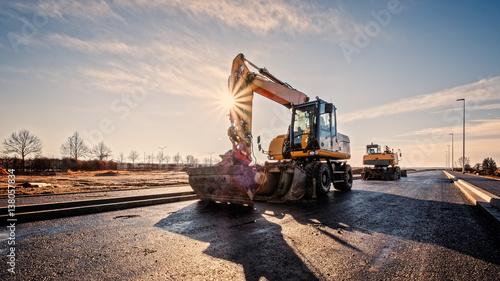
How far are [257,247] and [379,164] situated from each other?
2022 cm

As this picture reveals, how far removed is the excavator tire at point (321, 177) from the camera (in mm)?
9250

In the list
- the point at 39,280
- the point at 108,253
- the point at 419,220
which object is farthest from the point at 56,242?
the point at 419,220

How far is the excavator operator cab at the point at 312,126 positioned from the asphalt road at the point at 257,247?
4240mm

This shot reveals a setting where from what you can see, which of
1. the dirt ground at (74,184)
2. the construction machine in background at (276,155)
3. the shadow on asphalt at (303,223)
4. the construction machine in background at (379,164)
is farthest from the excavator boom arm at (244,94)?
the construction machine in background at (379,164)

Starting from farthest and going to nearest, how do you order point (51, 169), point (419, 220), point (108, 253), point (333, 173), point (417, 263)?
point (51, 169), point (333, 173), point (419, 220), point (108, 253), point (417, 263)

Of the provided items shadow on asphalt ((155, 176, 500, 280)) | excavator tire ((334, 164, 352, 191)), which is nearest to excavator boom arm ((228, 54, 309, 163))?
shadow on asphalt ((155, 176, 500, 280))

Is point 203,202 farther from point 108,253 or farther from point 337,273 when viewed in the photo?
point 337,273

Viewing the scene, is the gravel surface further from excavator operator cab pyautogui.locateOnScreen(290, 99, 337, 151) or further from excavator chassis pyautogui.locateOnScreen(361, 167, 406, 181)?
excavator operator cab pyautogui.locateOnScreen(290, 99, 337, 151)

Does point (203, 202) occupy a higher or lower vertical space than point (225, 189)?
lower

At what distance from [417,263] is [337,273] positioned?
1.15 m

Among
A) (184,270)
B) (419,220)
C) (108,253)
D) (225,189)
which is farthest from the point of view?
(225,189)

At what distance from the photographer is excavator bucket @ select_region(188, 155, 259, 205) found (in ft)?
21.0

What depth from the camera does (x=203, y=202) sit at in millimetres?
7816

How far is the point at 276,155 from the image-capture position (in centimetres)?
1069
